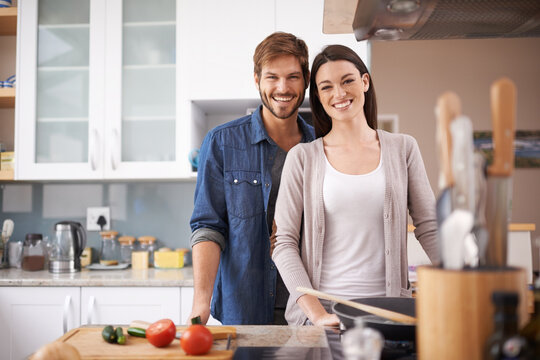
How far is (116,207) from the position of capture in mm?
2725

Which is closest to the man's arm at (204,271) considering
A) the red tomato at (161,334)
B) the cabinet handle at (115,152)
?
the red tomato at (161,334)

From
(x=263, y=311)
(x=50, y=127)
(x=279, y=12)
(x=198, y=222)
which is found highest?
(x=279, y=12)

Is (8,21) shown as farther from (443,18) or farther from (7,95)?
(443,18)

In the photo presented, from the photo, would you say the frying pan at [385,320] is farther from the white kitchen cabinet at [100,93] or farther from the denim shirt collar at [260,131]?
the white kitchen cabinet at [100,93]

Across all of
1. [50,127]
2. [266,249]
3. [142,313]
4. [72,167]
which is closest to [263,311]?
→ [266,249]

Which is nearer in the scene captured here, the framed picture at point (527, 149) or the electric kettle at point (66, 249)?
the electric kettle at point (66, 249)

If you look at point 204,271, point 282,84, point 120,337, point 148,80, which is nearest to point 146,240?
point 148,80

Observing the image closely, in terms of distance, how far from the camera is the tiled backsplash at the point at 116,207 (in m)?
2.71

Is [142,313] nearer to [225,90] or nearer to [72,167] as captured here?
[72,167]

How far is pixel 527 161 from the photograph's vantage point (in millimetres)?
4629

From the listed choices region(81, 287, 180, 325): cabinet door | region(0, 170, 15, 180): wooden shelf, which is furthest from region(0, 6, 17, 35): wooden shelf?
region(81, 287, 180, 325): cabinet door

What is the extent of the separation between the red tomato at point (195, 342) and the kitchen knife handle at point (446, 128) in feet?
1.54

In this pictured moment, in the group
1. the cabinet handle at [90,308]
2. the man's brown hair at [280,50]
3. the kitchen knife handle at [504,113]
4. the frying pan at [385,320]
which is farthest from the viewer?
the cabinet handle at [90,308]

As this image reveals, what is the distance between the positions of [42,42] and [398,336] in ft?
8.03
